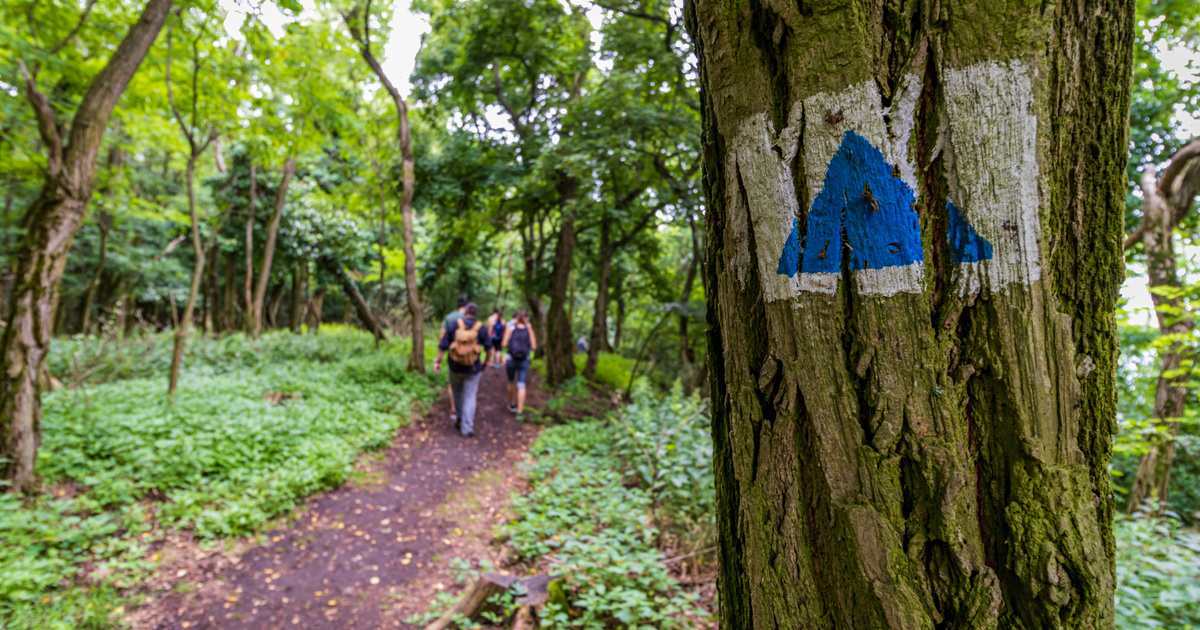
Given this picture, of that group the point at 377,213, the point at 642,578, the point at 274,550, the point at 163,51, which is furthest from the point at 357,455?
the point at 377,213

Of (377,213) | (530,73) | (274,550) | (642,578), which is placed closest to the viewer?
(642,578)

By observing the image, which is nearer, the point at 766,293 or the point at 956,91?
the point at 956,91

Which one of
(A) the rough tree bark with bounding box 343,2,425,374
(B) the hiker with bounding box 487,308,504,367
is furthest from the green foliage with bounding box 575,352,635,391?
(A) the rough tree bark with bounding box 343,2,425,374

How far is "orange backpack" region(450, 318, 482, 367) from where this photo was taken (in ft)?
23.8

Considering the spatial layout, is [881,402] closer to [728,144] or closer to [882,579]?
[882,579]

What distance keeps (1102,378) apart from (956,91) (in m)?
0.55

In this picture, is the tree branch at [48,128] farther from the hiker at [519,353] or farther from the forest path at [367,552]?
the hiker at [519,353]

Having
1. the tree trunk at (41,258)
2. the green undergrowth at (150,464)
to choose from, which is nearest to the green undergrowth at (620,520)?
the green undergrowth at (150,464)

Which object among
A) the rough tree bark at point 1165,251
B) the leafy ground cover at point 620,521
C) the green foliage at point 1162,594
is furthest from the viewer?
the rough tree bark at point 1165,251

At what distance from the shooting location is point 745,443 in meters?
1.01

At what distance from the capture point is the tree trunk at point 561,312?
10.9 metres

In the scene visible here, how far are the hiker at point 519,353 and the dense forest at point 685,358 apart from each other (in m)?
0.10

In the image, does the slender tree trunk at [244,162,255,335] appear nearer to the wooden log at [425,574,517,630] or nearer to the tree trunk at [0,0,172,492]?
the tree trunk at [0,0,172,492]

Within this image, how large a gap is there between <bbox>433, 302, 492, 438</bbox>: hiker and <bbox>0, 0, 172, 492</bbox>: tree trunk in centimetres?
392
